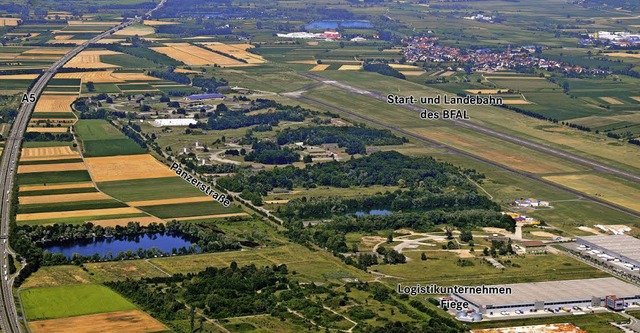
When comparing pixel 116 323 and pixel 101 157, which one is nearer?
pixel 116 323

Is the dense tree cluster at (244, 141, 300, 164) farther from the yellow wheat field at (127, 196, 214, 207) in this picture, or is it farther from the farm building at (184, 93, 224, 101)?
the farm building at (184, 93, 224, 101)

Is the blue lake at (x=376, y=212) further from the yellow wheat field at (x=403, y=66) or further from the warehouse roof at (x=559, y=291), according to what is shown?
the yellow wheat field at (x=403, y=66)

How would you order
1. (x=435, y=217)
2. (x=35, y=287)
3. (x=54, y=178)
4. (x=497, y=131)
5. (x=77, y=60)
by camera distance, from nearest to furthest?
1. (x=35, y=287)
2. (x=435, y=217)
3. (x=54, y=178)
4. (x=497, y=131)
5. (x=77, y=60)

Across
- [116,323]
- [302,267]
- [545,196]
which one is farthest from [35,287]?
[545,196]

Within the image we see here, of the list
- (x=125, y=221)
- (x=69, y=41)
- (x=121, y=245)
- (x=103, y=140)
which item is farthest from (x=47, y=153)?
(x=69, y=41)

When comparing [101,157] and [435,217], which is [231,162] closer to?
[101,157]

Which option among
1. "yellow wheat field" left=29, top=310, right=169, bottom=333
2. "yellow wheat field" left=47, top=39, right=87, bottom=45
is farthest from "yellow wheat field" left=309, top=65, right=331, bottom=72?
"yellow wheat field" left=29, top=310, right=169, bottom=333
